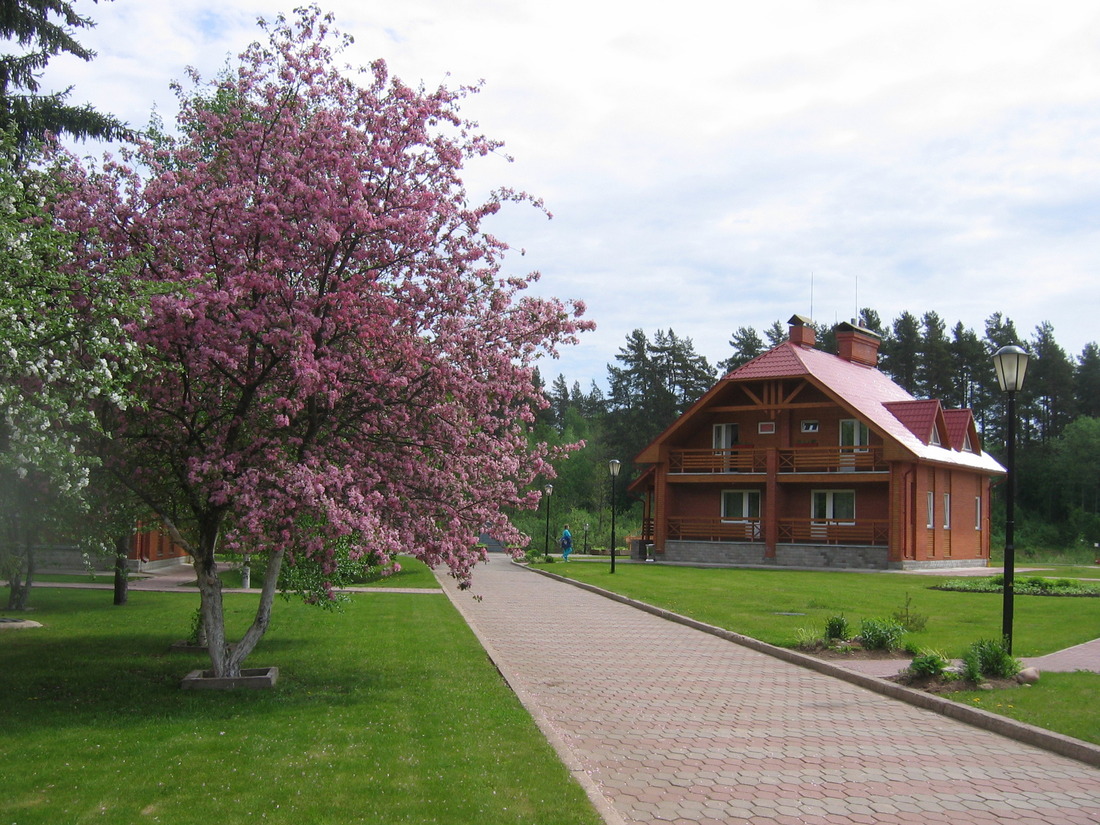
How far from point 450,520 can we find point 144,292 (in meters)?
4.34

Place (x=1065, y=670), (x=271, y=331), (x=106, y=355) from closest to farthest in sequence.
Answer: (x=106, y=355)
(x=271, y=331)
(x=1065, y=670)

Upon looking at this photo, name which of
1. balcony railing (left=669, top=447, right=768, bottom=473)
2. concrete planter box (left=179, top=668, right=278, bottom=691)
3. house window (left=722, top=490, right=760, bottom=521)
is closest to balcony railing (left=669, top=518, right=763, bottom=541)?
house window (left=722, top=490, right=760, bottom=521)

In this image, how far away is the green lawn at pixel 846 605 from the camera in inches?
601

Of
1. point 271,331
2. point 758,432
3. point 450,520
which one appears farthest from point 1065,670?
point 758,432

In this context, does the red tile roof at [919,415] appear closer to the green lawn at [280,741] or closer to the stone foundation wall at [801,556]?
the stone foundation wall at [801,556]

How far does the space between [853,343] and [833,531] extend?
13.4 meters

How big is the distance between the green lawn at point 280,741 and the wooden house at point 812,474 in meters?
26.2

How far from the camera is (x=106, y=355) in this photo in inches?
324

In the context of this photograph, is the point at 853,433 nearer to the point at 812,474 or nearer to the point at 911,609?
the point at 812,474

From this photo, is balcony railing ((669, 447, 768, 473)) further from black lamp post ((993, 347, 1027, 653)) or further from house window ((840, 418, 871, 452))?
black lamp post ((993, 347, 1027, 653))

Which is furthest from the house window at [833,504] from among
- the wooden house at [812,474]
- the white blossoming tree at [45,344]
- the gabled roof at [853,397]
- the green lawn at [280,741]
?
the white blossoming tree at [45,344]

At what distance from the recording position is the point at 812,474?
37.5 m

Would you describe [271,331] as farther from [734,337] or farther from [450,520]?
[734,337]

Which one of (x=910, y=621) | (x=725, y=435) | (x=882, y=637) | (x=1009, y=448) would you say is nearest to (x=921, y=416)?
(x=725, y=435)
